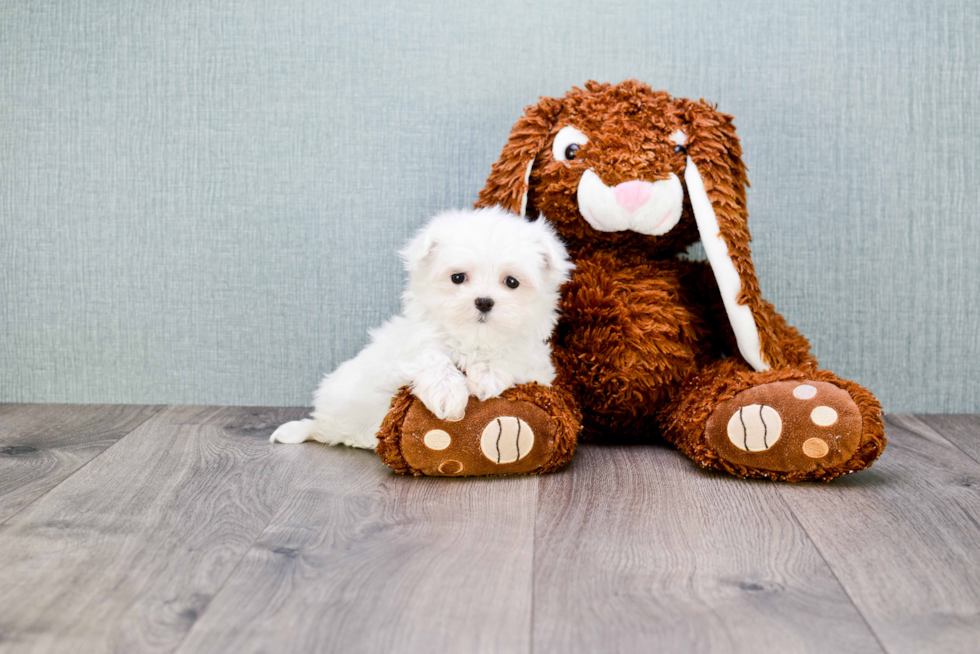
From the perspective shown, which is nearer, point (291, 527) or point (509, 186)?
point (291, 527)

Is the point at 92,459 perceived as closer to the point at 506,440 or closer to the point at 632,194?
the point at 506,440

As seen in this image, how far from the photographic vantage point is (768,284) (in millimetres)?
1575

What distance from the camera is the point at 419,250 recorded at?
44.5 inches

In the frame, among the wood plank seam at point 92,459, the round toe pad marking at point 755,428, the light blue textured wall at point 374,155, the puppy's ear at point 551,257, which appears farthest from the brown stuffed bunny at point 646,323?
the wood plank seam at point 92,459

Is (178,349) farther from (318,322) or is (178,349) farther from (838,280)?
(838,280)

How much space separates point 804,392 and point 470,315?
0.49 metres

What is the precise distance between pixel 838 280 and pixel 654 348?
55 cm

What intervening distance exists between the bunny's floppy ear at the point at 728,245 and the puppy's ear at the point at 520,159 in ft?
0.79

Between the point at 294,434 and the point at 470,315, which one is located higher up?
the point at 470,315

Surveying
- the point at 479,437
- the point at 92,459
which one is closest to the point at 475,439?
the point at 479,437

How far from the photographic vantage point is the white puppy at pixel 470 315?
110cm

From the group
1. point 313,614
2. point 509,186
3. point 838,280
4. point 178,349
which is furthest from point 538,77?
point 313,614

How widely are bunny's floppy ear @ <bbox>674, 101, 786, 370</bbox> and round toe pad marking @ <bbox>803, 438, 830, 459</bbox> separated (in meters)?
0.18

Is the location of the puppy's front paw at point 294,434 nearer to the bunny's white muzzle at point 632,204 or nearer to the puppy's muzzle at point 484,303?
the puppy's muzzle at point 484,303
